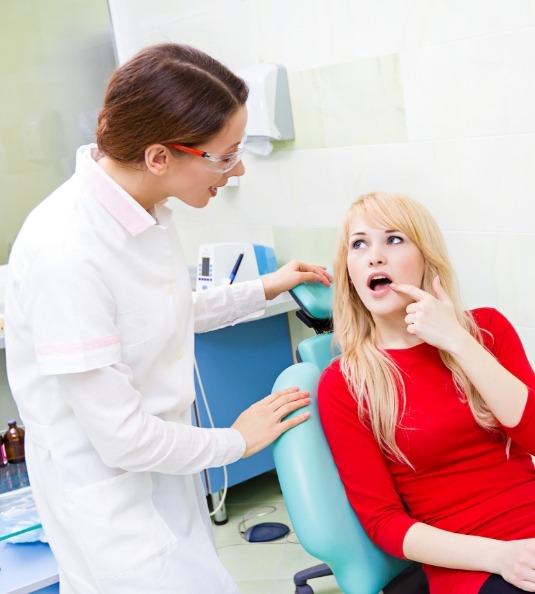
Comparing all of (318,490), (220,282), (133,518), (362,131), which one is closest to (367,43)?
(362,131)

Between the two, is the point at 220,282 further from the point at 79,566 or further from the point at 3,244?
the point at 79,566

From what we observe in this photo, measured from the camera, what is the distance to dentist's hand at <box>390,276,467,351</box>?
5.17 feet

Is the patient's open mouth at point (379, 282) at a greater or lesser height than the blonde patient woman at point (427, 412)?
greater

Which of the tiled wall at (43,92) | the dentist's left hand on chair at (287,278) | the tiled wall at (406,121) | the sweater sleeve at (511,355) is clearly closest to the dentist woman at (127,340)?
the dentist's left hand on chair at (287,278)

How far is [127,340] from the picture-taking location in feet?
4.60

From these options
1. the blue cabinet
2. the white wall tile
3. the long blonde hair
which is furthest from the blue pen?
the long blonde hair

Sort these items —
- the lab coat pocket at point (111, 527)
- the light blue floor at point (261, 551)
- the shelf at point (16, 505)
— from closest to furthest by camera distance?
1. the lab coat pocket at point (111, 527)
2. the shelf at point (16, 505)
3. the light blue floor at point (261, 551)

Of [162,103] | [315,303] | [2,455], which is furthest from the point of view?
[2,455]

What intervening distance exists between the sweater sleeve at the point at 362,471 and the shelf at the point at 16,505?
2.24 feet

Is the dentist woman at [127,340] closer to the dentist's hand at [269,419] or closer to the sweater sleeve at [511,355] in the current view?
the dentist's hand at [269,419]

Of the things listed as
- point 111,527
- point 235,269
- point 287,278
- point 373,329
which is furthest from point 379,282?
point 235,269

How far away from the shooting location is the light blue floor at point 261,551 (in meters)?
2.54

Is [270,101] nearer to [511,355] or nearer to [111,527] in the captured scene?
[511,355]

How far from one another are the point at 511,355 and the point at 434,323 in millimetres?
236
